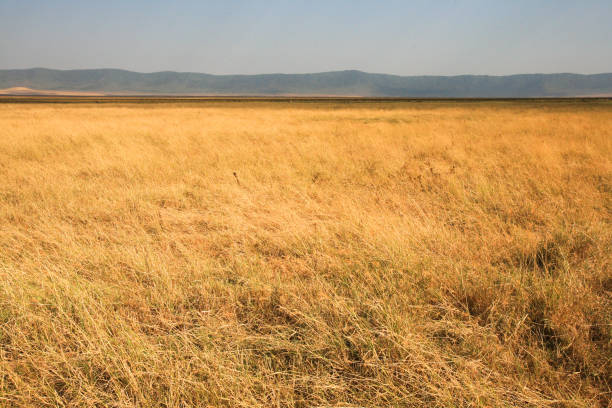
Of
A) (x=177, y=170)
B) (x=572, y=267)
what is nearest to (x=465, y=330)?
(x=572, y=267)

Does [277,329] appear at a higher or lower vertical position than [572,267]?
lower

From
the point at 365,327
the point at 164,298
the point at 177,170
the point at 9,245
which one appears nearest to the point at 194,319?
the point at 164,298

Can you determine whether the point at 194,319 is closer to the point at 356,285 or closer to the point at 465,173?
the point at 356,285

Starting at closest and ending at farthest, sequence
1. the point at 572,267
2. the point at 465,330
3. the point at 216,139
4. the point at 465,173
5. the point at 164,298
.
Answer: the point at 465,330, the point at 164,298, the point at 572,267, the point at 465,173, the point at 216,139

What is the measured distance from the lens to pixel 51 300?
7.10 feet

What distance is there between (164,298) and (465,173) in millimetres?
6152

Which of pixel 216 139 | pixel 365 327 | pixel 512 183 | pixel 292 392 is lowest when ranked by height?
pixel 292 392

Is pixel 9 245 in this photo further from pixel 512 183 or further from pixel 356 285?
pixel 512 183

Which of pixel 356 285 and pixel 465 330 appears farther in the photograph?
pixel 356 285

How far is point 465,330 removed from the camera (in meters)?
1.91

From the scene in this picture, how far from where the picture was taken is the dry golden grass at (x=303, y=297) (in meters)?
1.61

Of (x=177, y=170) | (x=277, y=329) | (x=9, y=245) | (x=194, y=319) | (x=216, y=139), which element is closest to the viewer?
(x=277, y=329)

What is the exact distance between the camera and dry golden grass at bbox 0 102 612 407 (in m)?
1.61

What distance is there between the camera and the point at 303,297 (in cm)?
234
